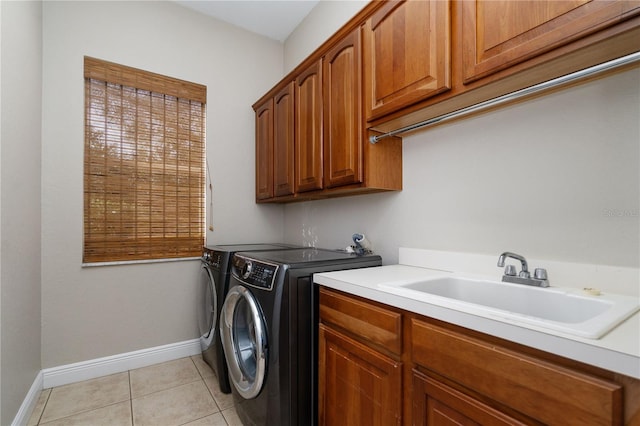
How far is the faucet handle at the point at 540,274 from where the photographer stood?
1.16 m

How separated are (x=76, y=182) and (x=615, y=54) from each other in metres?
3.00

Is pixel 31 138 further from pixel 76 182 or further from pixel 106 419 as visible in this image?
pixel 106 419

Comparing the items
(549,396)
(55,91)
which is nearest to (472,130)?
(549,396)

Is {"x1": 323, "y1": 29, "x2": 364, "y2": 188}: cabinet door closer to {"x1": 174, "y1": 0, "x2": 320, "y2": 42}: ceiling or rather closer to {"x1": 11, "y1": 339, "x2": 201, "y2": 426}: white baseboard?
{"x1": 174, "y1": 0, "x2": 320, "y2": 42}: ceiling

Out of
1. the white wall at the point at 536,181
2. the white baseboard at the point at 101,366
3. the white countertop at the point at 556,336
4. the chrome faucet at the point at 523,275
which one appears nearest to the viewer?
the white countertop at the point at 556,336

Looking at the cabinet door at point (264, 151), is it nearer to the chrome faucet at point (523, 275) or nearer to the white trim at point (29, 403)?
the chrome faucet at point (523, 275)

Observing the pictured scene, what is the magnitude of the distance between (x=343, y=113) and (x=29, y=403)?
252 centimetres

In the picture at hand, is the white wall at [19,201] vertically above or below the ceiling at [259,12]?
below

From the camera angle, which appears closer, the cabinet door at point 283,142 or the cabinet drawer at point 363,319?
the cabinet drawer at point 363,319

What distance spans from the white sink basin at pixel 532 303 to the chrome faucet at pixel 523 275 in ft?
0.07

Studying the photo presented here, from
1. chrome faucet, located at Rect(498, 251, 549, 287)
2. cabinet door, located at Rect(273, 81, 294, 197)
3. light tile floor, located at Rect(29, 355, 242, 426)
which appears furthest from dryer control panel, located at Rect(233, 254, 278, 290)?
chrome faucet, located at Rect(498, 251, 549, 287)

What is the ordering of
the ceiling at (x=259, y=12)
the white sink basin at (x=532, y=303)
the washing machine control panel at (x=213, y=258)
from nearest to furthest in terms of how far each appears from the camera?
the white sink basin at (x=532, y=303) < the washing machine control panel at (x=213, y=258) < the ceiling at (x=259, y=12)

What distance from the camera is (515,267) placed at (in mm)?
1266

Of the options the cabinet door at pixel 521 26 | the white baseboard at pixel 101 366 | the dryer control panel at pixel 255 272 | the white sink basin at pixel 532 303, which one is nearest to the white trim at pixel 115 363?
the white baseboard at pixel 101 366
